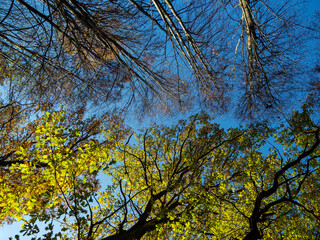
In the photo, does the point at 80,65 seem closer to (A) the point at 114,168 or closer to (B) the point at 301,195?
(A) the point at 114,168

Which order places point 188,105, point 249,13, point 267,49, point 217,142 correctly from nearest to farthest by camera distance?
point 249,13 → point 267,49 → point 188,105 → point 217,142

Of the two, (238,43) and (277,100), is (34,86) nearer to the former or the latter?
(238,43)

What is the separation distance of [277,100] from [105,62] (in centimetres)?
602

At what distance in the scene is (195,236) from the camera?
6000 millimetres

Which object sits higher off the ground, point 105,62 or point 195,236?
point 105,62

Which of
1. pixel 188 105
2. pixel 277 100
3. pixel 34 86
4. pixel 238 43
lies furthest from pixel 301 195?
pixel 34 86

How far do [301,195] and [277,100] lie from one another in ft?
15.9

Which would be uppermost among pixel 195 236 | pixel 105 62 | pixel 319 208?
pixel 105 62

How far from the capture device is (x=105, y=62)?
18.8ft

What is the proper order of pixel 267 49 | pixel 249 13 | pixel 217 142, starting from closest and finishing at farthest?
pixel 249 13
pixel 267 49
pixel 217 142

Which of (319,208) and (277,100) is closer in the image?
(277,100)

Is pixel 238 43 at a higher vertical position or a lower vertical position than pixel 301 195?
higher

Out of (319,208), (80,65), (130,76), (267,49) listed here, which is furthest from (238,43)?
(319,208)

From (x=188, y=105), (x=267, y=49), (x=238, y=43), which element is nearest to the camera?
(x=267, y=49)
